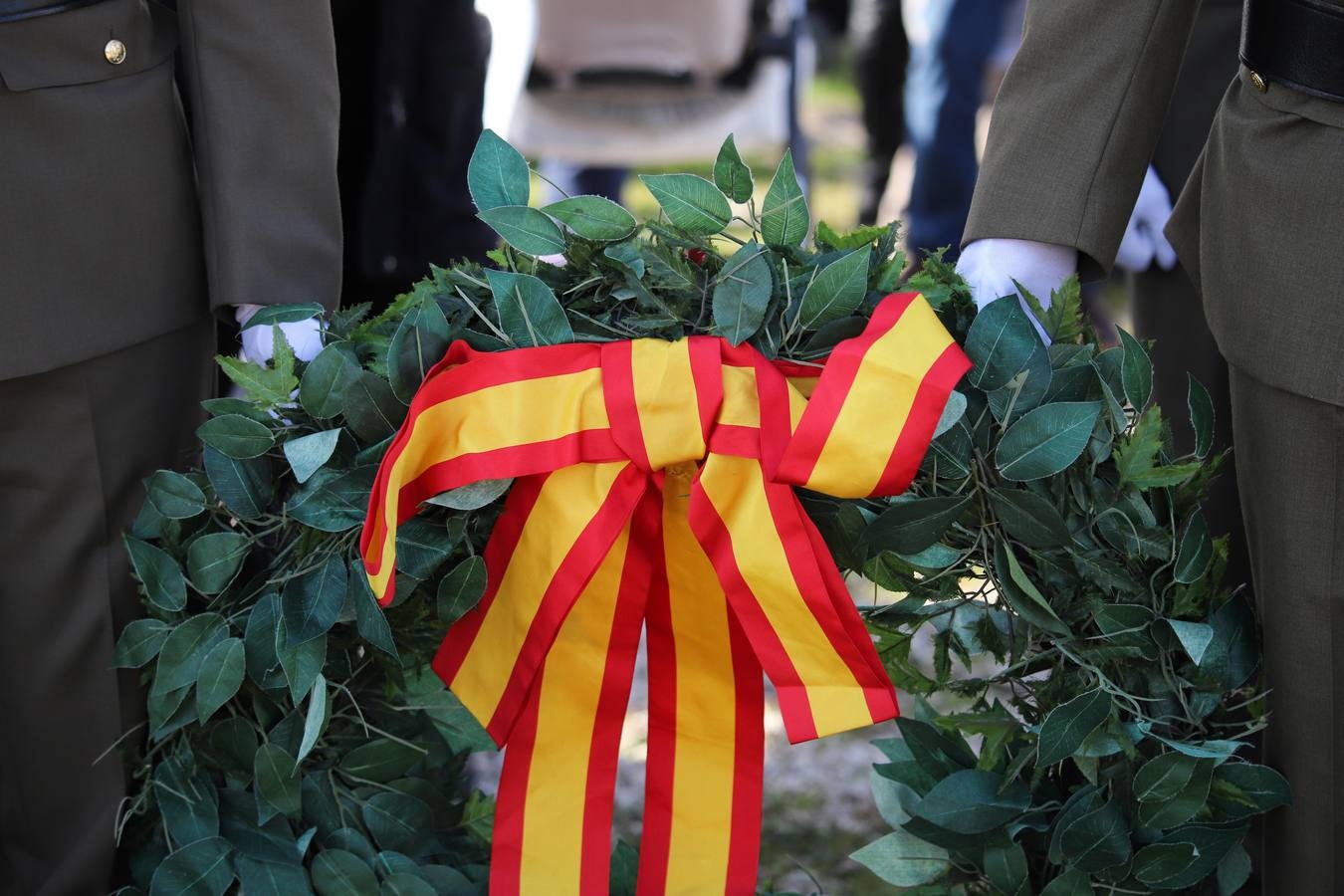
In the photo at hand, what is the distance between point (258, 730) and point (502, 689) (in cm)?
23

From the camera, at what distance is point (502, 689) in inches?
44.0

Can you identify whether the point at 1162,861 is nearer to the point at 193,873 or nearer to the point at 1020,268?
the point at 1020,268

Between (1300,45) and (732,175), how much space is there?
0.39 m

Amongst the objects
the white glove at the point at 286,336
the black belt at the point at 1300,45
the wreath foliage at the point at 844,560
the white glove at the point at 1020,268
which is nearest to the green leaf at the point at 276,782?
the wreath foliage at the point at 844,560

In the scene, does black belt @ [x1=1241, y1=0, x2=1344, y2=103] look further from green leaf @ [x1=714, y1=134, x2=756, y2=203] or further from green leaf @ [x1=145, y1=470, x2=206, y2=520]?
green leaf @ [x1=145, y1=470, x2=206, y2=520]

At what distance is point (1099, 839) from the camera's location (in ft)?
3.58

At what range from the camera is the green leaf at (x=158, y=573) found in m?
1.16

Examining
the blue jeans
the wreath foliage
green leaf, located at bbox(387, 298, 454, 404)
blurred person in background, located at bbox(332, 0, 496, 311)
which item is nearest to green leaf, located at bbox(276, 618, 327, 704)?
the wreath foliage

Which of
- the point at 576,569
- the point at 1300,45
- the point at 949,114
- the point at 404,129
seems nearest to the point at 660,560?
the point at 576,569

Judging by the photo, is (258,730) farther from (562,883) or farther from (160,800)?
(562,883)

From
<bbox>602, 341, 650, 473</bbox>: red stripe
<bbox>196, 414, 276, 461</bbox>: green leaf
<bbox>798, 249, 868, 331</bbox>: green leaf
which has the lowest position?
<bbox>196, 414, 276, 461</bbox>: green leaf

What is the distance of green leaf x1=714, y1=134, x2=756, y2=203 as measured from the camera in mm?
1049

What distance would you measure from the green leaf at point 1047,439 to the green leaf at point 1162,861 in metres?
0.31

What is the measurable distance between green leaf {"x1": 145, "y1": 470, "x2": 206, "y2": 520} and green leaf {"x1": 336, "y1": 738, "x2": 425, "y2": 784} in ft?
0.85
